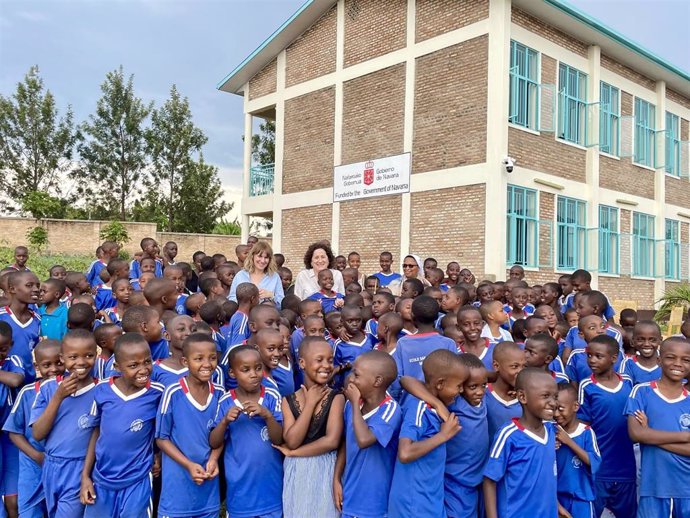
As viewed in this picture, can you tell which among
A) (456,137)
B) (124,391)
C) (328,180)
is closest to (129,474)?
(124,391)

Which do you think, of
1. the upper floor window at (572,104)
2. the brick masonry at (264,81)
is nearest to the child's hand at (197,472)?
the upper floor window at (572,104)

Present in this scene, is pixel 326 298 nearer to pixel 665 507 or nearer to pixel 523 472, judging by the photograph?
pixel 523 472

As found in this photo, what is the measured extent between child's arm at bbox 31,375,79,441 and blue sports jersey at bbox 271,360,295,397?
1121mm

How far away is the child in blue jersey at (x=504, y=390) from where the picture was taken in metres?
3.18

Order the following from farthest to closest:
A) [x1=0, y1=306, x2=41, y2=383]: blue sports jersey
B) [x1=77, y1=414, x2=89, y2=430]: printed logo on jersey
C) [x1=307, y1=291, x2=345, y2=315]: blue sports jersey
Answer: [x1=307, y1=291, x2=345, y2=315]: blue sports jersey < [x1=0, y1=306, x2=41, y2=383]: blue sports jersey < [x1=77, y1=414, x2=89, y2=430]: printed logo on jersey

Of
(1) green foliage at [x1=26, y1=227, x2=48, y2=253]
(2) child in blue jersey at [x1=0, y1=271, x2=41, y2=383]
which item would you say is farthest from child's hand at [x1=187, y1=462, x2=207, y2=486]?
(1) green foliage at [x1=26, y1=227, x2=48, y2=253]

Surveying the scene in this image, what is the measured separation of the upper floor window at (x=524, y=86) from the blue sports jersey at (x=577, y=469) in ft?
31.5

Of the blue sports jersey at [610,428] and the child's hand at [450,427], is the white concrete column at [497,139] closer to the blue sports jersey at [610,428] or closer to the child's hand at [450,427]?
the blue sports jersey at [610,428]

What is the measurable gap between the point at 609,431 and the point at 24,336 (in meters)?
3.97

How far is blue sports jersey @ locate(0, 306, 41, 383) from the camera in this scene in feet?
13.7

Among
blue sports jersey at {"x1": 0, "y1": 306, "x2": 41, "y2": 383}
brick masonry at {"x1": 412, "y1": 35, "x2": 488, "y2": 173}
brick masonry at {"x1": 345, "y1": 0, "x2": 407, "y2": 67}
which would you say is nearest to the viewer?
blue sports jersey at {"x1": 0, "y1": 306, "x2": 41, "y2": 383}

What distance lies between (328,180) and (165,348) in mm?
11314

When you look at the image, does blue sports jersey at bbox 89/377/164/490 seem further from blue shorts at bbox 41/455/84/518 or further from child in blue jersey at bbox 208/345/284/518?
child in blue jersey at bbox 208/345/284/518

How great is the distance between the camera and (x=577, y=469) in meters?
3.08
